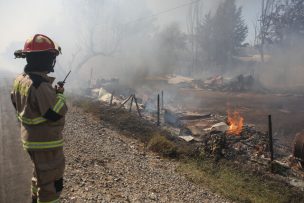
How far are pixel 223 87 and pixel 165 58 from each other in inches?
579

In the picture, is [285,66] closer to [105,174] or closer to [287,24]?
[287,24]

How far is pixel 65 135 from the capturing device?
9.06 metres

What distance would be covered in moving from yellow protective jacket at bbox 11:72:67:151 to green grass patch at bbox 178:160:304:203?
13.7 ft

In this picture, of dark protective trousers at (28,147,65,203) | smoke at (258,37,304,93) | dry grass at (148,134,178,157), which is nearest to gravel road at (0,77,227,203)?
dry grass at (148,134,178,157)

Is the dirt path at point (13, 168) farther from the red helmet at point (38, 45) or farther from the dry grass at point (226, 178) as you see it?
the dry grass at point (226, 178)

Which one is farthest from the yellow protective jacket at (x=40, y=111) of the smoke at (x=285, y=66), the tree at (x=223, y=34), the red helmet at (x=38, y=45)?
the tree at (x=223, y=34)

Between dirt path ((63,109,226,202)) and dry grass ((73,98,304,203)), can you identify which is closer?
dirt path ((63,109,226,202))

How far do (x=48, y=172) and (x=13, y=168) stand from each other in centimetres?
345

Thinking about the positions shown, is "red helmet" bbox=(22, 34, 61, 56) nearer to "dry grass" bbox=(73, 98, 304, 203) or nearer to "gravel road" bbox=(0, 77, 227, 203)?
"gravel road" bbox=(0, 77, 227, 203)

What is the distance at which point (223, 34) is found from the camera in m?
52.6

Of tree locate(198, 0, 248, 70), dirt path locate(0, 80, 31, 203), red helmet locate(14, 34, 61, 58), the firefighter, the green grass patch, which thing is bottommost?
the green grass patch

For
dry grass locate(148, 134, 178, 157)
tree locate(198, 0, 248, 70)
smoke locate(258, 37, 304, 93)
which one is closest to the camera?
dry grass locate(148, 134, 178, 157)

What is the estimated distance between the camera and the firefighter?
296 centimetres

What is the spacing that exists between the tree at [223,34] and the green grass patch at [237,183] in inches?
1830
